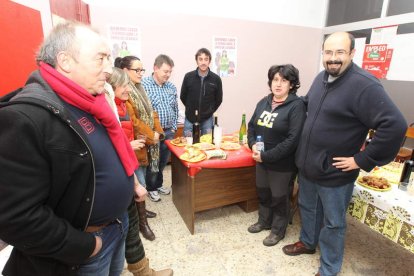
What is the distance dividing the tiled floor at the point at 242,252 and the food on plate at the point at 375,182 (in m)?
0.70

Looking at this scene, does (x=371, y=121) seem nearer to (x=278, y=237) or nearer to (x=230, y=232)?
(x=278, y=237)

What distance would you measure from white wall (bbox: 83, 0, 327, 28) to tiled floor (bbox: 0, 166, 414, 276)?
108 inches

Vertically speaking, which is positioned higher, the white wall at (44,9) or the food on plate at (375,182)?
the white wall at (44,9)

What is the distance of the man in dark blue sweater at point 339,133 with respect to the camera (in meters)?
1.33

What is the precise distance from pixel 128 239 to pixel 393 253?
2.07 meters

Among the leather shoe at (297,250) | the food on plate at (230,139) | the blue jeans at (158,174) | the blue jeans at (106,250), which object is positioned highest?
the food on plate at (230,139)

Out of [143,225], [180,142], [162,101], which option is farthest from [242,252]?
[162,101]

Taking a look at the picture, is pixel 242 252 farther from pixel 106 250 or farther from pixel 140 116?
pixel 140 116

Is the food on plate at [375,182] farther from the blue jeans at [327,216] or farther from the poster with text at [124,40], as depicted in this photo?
the poster with text at [124,40]

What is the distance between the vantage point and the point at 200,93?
10.1 feet

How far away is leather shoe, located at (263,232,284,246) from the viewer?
2045 mm

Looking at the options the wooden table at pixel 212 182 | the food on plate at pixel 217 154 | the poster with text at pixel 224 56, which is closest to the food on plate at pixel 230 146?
the wooden table at pixel 212 182

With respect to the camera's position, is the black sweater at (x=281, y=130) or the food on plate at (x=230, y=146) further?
the food on plate at (x=230, y=146)

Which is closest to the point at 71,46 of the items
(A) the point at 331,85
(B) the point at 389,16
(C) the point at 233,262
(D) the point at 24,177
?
(D) the point at 24,177
